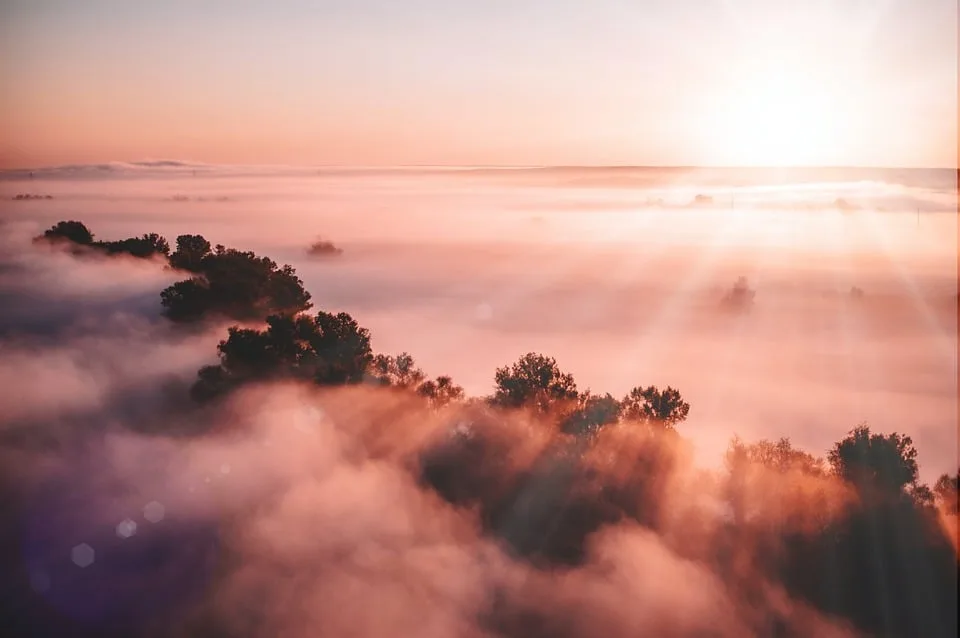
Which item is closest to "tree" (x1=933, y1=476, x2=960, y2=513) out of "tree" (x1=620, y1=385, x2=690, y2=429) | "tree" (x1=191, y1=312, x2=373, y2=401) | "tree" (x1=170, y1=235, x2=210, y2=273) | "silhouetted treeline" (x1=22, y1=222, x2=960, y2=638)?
"silhouetted treeline" (x1=22, y1=222, x2=960, y2=638)

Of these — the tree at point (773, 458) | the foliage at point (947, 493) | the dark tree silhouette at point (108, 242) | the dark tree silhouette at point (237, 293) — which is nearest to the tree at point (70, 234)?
the dark tree silhouette at point (108, 242)

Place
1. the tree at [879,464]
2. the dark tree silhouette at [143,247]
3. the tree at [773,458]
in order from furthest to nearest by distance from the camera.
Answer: the dark tree silhouette at [143,247] < the tree at [773,458] < the tree at [879,464]

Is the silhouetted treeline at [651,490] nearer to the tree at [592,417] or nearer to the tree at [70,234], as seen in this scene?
the tree at [592,417]

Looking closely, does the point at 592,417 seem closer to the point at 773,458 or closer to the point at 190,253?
the point at 773,458

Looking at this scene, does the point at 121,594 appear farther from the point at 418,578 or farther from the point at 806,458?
the point at 806,458

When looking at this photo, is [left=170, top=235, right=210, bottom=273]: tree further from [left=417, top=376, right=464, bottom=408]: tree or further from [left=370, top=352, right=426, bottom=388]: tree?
[left=417, top=376, right=464, bottom=408]: tree
